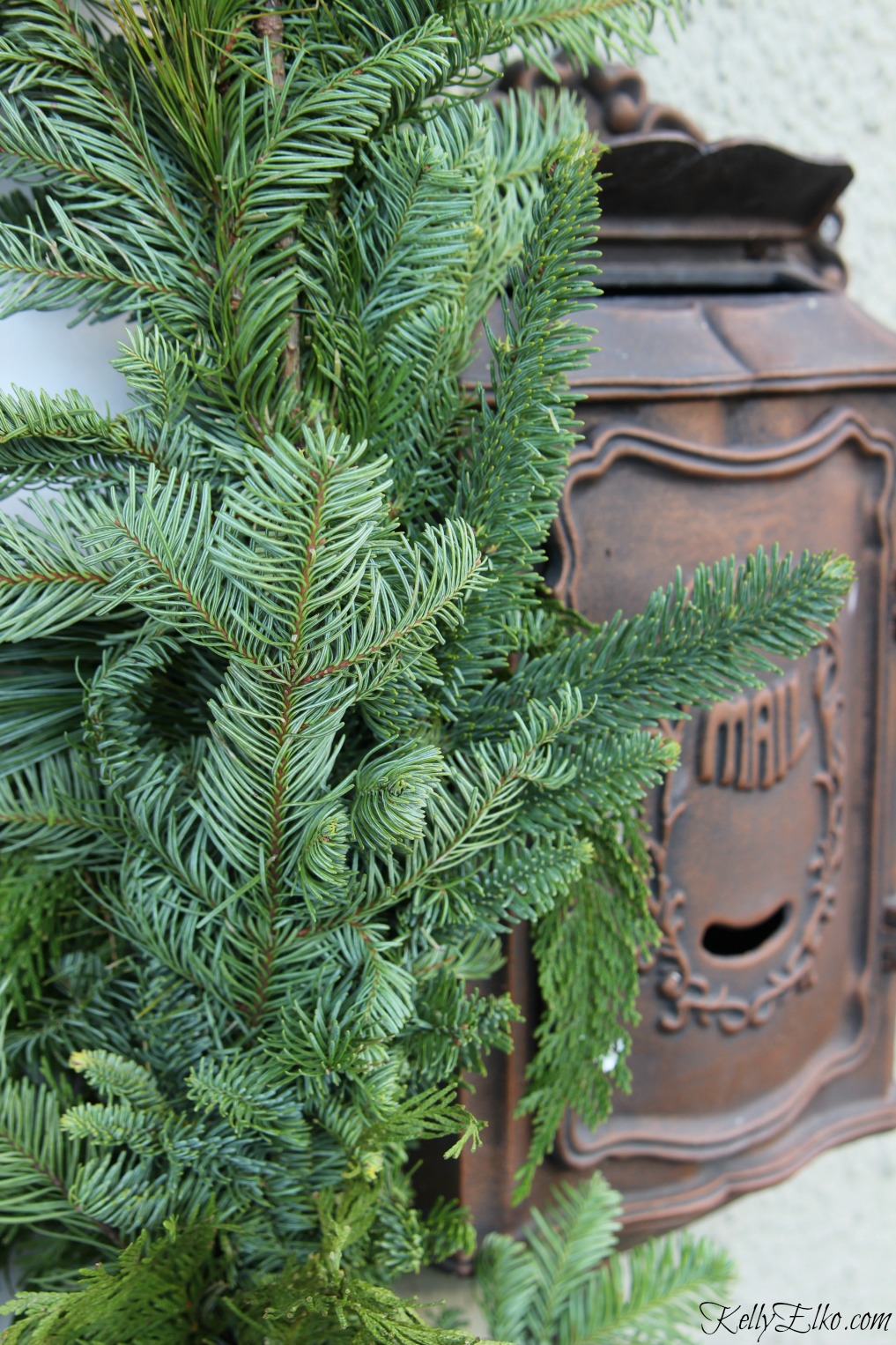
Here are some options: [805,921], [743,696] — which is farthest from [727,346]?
[805,921]

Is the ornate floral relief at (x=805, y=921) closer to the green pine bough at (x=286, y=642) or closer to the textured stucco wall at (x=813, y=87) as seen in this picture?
the green pine bough at (x=286, y=642)

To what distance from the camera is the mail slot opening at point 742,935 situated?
2.25ft

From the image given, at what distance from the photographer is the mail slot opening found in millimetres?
687

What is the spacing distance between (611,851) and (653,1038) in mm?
202

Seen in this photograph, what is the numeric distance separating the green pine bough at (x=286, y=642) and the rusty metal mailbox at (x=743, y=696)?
12cm

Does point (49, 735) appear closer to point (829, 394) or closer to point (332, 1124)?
point (332, 1124)

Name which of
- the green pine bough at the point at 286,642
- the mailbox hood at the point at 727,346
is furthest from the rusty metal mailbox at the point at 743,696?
the green pine bough at the point at 286,642

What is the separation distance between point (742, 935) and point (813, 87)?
0.67m

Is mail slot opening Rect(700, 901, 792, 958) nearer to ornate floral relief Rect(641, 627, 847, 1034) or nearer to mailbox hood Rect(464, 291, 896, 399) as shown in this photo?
ornate floral relief Rect(641, 627, 847, 1034)

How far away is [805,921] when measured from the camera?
Answer: 26.8 inches

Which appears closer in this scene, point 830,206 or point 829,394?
point 829,394

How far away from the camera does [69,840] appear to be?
46 centimetres

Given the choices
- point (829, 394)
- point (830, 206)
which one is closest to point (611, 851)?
point (829, 394)

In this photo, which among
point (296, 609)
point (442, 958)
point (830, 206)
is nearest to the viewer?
point (296, 609)
